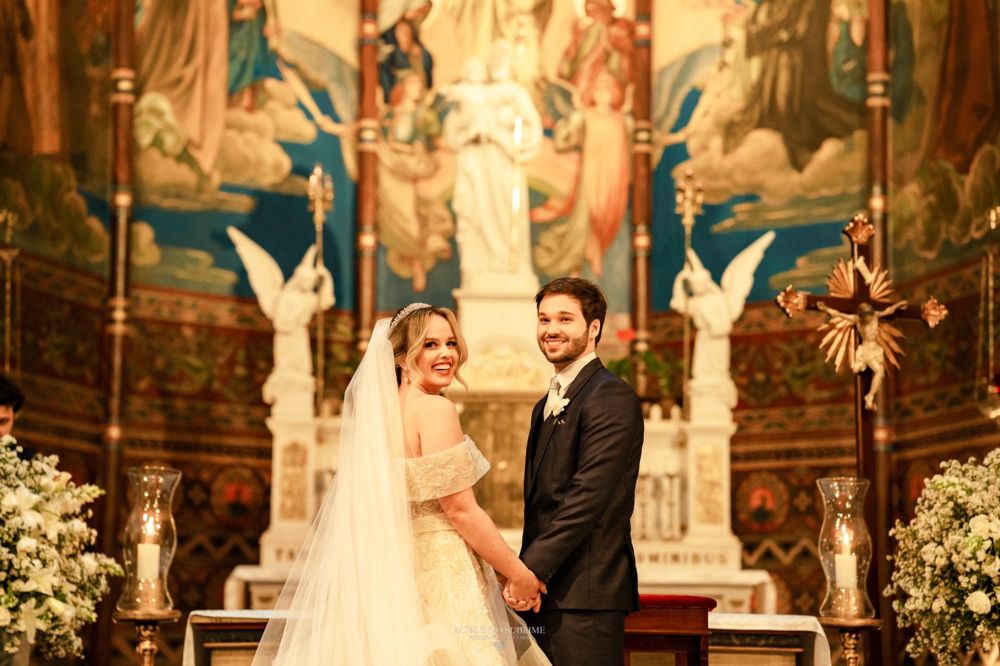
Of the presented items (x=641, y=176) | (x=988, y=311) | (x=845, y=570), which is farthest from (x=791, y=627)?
(x=641, y=176)

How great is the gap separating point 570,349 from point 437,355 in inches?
17.3

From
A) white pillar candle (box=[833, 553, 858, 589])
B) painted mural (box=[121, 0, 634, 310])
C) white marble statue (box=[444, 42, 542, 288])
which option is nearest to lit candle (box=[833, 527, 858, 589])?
white pillar candle (box=[833, 553, 858, 589])

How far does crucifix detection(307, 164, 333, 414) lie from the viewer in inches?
407

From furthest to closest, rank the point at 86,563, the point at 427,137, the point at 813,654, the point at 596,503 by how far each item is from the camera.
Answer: the point at 427,137
the point at 813,654
the point at 86,563
the point at 596,503

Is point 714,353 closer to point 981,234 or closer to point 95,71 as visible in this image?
point 981,234

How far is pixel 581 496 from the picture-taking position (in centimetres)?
457

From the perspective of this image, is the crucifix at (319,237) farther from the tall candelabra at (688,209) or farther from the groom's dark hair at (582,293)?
the groom's dark hair at (582,293)

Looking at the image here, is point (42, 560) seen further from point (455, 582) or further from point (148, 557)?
point (455, 582)

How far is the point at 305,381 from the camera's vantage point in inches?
391

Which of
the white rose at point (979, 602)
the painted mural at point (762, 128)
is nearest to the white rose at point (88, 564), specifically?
the white rose at point (979, 602)

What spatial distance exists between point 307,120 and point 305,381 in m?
2.37

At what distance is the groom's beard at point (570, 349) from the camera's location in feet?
15.4

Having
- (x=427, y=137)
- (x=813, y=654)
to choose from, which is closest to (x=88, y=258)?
(x=427, y=137)

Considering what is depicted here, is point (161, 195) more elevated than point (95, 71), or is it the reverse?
point (95, 71)
